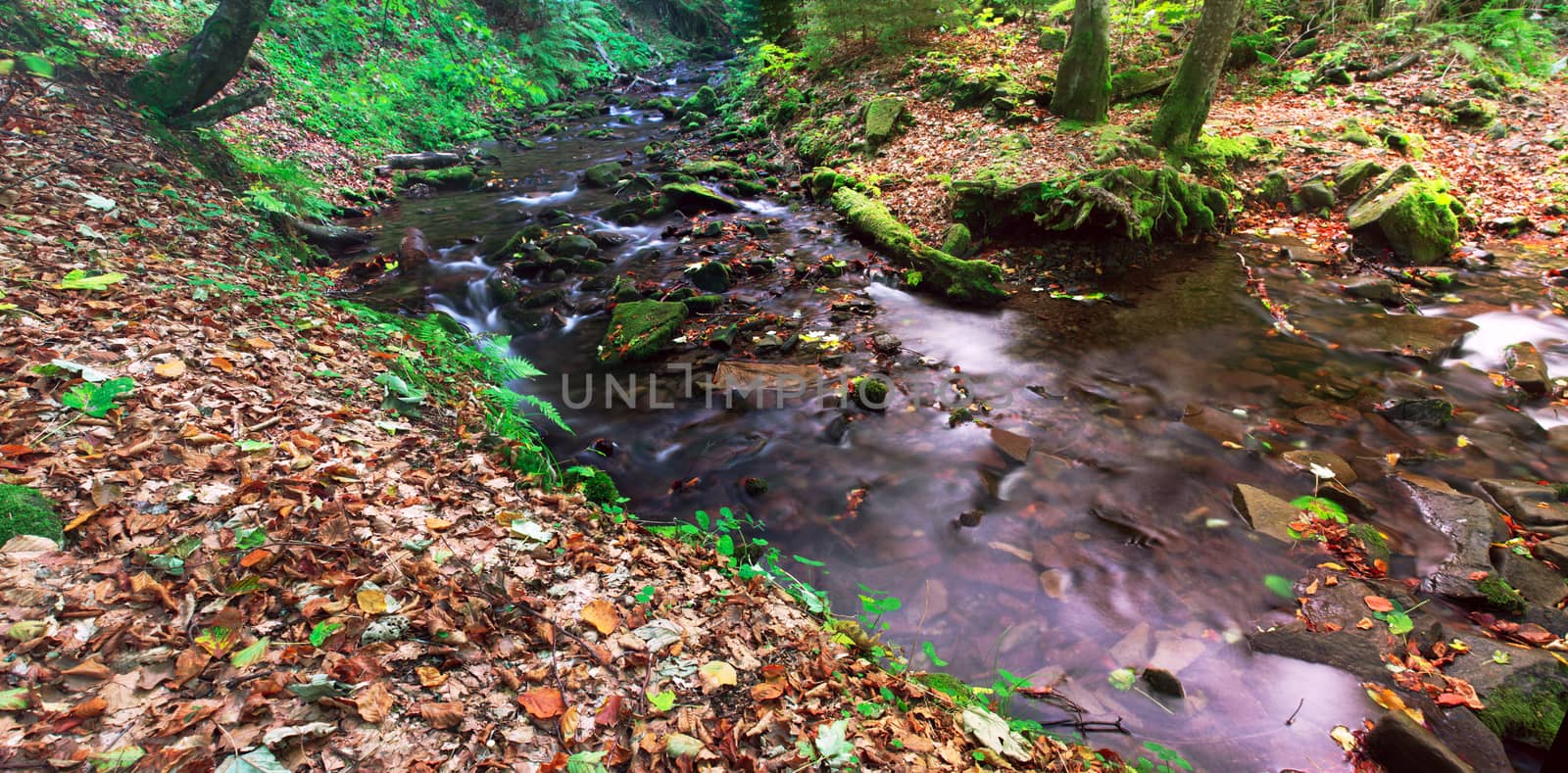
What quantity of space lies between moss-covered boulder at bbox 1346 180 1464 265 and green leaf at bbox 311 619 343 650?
12176 millimetres

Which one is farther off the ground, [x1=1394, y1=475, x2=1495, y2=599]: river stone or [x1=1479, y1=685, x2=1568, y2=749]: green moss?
[x1=1394, y1=475, x2=1495, y2=599]: river stone

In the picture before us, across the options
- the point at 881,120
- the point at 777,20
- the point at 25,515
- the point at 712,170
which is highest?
the point at 777,20

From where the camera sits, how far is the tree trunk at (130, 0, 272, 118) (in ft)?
25.2

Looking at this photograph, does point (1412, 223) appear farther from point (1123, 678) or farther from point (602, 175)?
point (602, 175)

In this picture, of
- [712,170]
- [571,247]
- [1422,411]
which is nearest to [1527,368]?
[1422,411]

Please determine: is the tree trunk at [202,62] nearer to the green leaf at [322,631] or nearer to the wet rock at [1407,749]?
the green leaf at [322,631]

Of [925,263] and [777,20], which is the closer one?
[925,263]

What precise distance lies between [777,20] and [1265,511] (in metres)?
19.8

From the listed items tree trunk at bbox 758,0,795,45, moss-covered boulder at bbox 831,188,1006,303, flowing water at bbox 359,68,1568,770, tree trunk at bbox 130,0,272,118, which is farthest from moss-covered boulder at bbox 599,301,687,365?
tree trunk at bbox 758,0,795,45

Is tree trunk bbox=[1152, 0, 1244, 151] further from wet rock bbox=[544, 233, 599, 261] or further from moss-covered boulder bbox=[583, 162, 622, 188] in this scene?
moss-covered boulder bbox=[583, 162, 622, 188]

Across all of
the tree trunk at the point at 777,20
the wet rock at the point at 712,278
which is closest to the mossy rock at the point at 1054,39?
the tree trunk at the point at 777,20

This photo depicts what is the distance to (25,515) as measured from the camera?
2.44 meters

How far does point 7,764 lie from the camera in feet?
5.68

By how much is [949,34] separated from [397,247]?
541 inches
